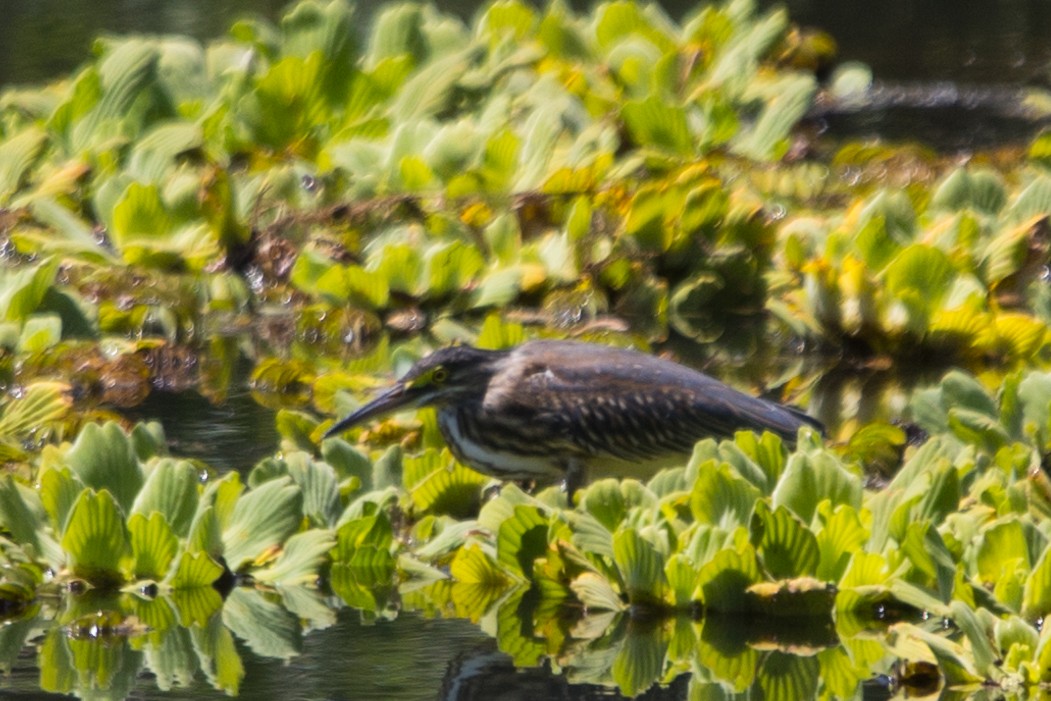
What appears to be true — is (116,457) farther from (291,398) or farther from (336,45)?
(336,45)

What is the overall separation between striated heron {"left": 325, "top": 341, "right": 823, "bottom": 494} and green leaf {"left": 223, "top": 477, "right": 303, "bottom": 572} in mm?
557

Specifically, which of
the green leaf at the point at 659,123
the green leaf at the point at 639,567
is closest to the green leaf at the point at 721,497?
the green leaf at the point at 639,567

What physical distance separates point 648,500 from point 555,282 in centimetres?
264

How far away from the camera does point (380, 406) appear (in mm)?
5102

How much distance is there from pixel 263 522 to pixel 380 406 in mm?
699

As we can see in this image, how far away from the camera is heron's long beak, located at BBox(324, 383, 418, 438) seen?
5.04m


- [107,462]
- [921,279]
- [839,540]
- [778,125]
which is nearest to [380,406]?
[107,462]

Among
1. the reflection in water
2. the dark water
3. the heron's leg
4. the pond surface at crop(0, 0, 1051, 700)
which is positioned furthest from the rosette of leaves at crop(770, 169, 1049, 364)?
the reflection in water

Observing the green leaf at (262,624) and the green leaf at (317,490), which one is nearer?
the green leaf at (262,624)

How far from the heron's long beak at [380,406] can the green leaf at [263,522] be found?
538 mm

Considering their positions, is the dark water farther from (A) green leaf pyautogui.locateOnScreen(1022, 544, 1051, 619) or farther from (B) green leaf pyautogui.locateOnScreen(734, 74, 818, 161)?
(B) green leaf pyautogui.locateOnScreen(734, 74, 818, 161)

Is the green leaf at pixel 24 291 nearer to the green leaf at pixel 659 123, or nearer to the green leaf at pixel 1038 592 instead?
the green leaf at pixel 659 123

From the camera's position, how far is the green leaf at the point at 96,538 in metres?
4.27

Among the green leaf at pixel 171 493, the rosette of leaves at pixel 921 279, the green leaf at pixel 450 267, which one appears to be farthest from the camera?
the green leaf at pixel 450 267
